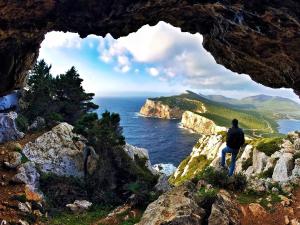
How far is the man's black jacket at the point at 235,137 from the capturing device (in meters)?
20.1

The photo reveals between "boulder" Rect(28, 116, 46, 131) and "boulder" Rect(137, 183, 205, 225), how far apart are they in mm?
34876

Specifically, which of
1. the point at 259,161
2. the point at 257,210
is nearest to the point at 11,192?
the point at 257,210

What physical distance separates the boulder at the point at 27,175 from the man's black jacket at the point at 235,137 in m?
17.2

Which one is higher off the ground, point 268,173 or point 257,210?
point 257,210

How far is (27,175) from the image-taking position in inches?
1191

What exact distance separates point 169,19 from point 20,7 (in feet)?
32.6

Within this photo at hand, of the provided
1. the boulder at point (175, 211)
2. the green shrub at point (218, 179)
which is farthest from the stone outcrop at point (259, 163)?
the boulder at point (175, 211)

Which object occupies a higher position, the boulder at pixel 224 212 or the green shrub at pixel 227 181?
the green shrub at pixel 227 181

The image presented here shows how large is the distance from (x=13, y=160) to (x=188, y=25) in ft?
63.0

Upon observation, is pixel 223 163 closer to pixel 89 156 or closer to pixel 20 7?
pixel 20 7

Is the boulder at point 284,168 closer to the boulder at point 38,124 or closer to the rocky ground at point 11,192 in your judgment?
the rocky ground at point 11,192

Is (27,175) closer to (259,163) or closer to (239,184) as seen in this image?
(239,184)

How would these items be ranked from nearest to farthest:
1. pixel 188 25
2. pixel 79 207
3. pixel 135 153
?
pixel 188 25, pixel 79 207, pixel 135 153

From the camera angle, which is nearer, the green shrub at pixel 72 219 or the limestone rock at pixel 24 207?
the limestone rock at pixel 24 207
